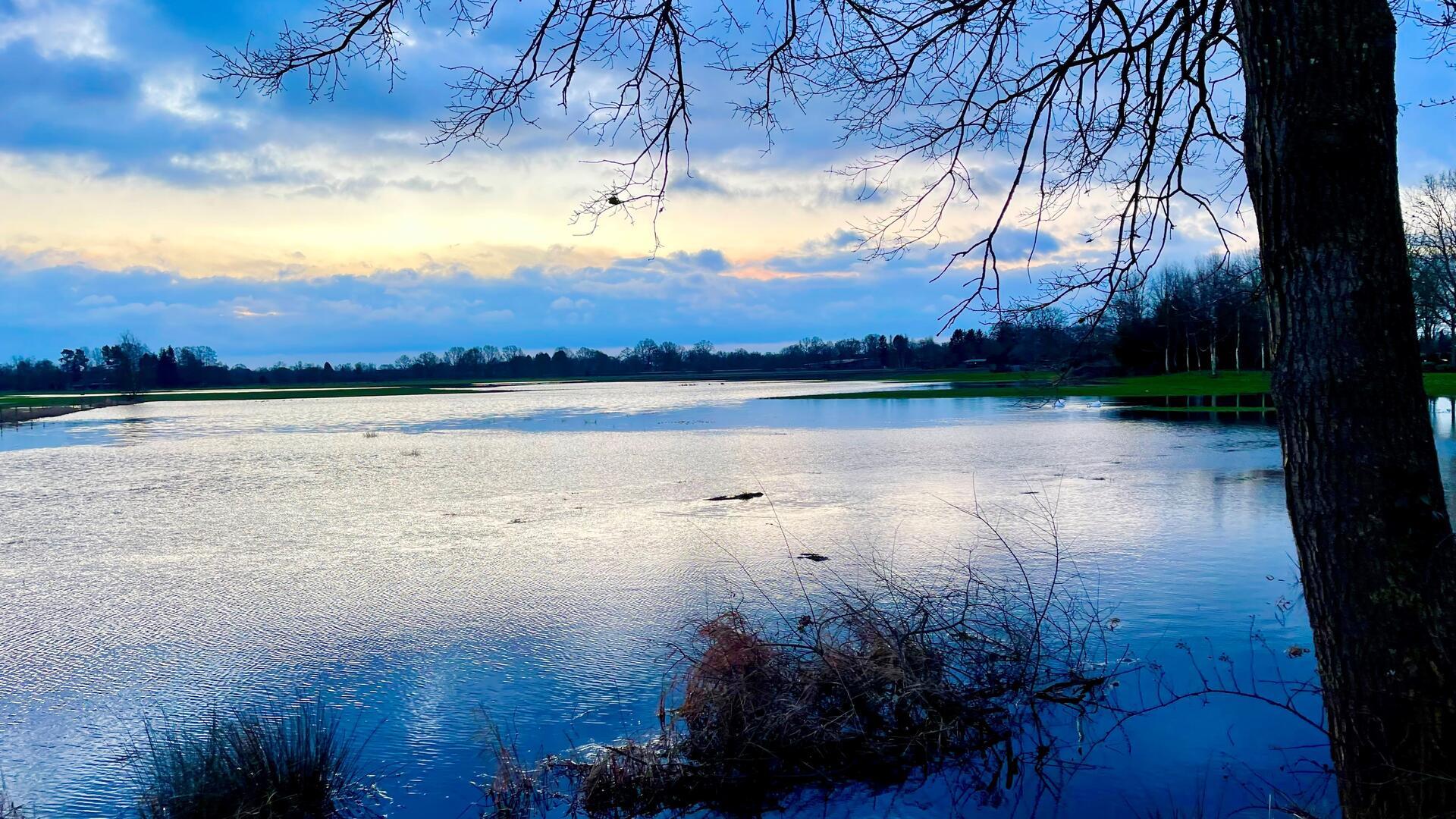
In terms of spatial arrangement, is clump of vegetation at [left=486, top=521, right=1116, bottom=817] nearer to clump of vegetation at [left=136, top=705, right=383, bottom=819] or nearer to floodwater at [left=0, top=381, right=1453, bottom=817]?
floodwater at [left=0, top=381, right=1453, bottom=817]

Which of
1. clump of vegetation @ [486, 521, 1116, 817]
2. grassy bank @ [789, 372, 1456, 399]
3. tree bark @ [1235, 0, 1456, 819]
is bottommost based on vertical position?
clump of vegetation @ [486, 521, 1116, 817]

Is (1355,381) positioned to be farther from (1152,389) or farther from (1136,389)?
(1136,389)

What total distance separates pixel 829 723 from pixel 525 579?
5.79 meters

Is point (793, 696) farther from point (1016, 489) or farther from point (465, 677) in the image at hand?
point (1016, 489)

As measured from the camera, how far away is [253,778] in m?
5.41

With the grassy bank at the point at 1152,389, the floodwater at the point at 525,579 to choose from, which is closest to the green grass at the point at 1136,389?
the grassy bank at the point at 1152,389

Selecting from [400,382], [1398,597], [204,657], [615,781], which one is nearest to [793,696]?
[615,781]

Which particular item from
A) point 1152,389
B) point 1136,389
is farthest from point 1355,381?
point 1136,389

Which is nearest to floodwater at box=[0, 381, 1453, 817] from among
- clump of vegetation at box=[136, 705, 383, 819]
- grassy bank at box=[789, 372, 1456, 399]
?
clump of vegetation at box=[136, 705, 383, 819]

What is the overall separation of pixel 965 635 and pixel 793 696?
5.34 ft

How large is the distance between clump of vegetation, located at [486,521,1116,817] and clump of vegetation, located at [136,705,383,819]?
888 mm

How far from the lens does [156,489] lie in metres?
20.2

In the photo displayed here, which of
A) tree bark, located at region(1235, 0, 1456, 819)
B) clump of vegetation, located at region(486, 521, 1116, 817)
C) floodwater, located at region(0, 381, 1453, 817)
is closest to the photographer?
tree bark, located at region(1235, 0, 1456, 819)

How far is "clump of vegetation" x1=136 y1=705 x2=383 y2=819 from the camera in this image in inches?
206
